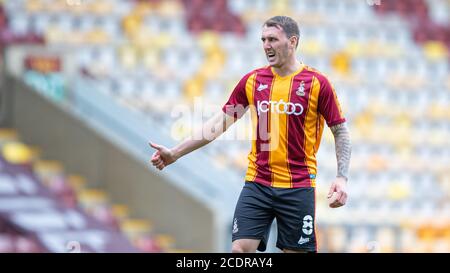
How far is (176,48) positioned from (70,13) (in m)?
1.53

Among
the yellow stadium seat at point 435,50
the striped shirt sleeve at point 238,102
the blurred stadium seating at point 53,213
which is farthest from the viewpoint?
the yellow stadium seat at point 435,50

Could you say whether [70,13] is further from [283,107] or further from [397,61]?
[283,107]

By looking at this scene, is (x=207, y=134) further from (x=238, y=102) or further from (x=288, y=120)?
(x=288, y=120)

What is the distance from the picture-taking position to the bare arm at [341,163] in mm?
5168

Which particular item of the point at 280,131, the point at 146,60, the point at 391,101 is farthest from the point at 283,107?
the point at 391,101

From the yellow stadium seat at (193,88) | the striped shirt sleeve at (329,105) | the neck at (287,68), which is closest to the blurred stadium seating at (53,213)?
the yellow stadium seat at (193,88)

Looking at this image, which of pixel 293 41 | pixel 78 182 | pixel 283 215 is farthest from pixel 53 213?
pixel 293 41

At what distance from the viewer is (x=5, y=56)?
35.4ft

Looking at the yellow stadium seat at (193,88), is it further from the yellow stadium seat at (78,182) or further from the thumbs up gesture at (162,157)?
the thumbs up gesture at (162,157)

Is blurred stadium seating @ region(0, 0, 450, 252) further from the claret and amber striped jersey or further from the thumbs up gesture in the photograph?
the claret and amber striped jersey

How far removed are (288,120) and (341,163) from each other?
1.22 feet

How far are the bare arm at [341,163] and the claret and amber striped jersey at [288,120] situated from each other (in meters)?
0.06

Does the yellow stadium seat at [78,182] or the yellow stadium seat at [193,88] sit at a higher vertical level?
the yellow stadium seat at [193,88]

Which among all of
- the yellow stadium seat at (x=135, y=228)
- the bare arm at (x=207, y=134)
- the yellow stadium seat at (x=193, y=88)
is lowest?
the yellow stadium seat at (x=135, y=228)
